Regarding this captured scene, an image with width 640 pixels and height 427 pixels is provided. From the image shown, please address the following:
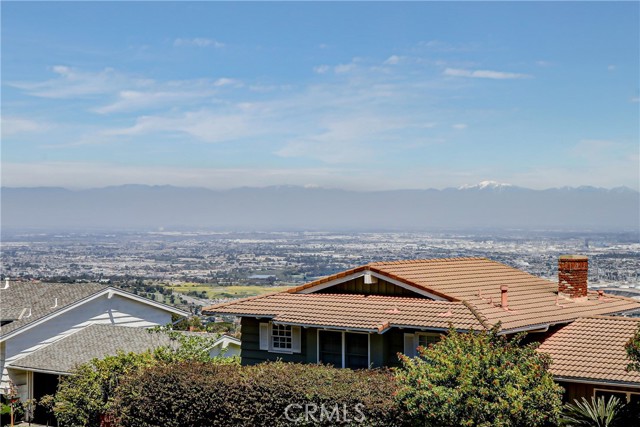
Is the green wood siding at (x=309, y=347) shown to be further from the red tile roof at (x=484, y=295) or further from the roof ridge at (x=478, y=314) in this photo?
the roof ridge at (x=478, y=314)

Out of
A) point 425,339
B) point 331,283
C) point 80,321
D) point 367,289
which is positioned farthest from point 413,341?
point 80,321

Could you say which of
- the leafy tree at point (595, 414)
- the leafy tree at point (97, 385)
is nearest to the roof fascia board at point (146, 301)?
the leafy tree at point (97, 385)

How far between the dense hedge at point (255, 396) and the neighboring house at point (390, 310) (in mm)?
2019

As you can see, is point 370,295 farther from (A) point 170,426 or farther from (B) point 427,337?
(A) point 170,426

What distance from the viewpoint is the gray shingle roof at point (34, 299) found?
35.2m

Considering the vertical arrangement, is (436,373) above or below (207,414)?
above

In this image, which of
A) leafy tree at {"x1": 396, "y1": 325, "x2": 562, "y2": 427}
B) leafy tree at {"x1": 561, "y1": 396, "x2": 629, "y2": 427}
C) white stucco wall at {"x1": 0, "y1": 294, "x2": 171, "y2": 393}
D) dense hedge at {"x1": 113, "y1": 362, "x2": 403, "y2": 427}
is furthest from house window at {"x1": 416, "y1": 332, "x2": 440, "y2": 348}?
white stucco wall at {"x1": 0, "y1": 294, "x2": 171, "y2": 393}

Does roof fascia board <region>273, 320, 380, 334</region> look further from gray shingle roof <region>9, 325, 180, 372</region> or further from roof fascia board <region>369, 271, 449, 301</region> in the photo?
gray shingle roof <region>9, 325, 180, 372</region>

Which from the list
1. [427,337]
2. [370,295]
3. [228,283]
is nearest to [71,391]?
[370,295]

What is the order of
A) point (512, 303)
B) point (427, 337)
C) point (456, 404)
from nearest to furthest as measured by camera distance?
point (456, 404) < point (427, 337) < point (512, 303)

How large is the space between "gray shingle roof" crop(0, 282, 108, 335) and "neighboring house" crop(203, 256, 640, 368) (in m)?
12.9

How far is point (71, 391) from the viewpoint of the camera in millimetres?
26875

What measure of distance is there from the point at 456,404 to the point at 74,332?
72.9 feet

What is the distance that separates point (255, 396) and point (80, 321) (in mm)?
17994
